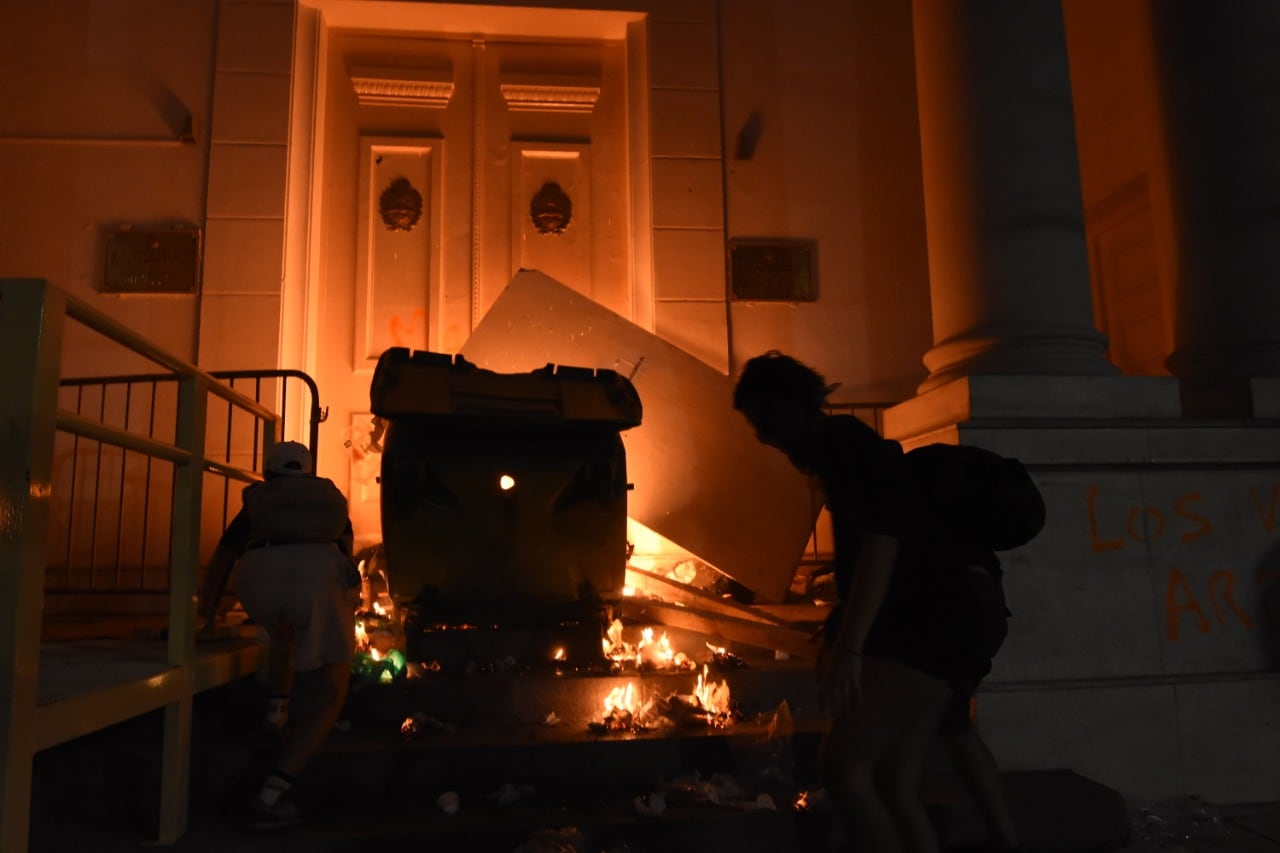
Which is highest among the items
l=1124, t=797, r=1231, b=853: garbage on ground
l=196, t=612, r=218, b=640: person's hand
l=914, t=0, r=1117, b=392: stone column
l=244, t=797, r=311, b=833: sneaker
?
l=914, t=0, r=1117, b=392: stone column

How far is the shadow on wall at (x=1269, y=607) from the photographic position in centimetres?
412

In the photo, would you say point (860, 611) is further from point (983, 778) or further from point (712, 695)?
point (712, 695)

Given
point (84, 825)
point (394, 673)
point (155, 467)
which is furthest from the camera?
point (155, 467)

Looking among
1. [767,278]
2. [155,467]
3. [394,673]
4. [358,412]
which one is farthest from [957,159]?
[155,467]

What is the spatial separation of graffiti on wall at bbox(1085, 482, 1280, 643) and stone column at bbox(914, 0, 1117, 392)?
2.41 ft

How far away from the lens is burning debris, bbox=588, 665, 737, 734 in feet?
11.5

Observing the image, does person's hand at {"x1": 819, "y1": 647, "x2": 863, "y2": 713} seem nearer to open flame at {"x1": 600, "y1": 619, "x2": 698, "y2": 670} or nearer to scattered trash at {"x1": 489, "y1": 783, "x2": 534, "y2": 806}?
scattered trash at {"x1": 489, "y1": 783, "x2": 534, "y2": 806}

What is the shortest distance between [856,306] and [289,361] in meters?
4.32

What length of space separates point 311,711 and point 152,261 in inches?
177

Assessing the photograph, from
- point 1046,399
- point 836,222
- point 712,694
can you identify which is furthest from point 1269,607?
point 836,222

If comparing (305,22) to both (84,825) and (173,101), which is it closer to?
(173,101)

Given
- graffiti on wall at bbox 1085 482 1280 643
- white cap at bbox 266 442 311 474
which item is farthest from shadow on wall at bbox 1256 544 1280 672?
white cap at bbox 266 442 311 474

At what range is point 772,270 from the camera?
266 inches

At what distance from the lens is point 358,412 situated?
21.5ft
